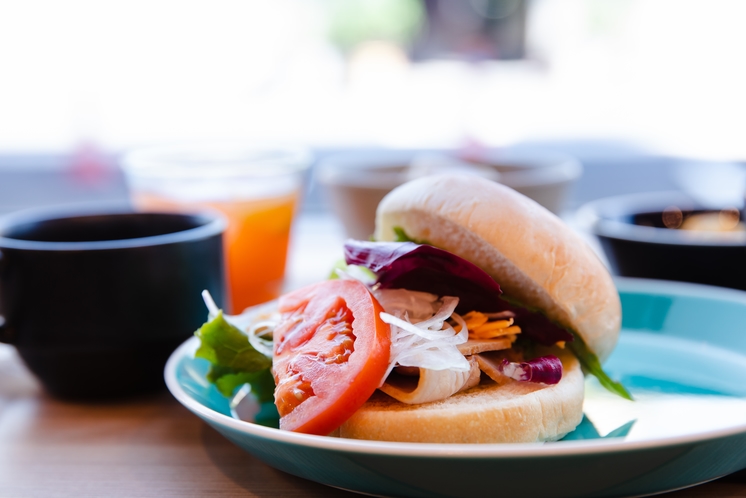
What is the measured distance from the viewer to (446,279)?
3.99ft

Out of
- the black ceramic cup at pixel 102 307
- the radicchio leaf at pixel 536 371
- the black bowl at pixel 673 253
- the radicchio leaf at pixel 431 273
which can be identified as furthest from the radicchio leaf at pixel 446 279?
the black bowl at pixel 673 253

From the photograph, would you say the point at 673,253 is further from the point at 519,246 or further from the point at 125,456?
the point at 125,456

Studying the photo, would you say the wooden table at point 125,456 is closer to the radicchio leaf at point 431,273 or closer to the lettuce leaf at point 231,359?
the lettuce leaf at point 231,359

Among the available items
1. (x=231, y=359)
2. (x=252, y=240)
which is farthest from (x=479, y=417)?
(x=252, y=240)

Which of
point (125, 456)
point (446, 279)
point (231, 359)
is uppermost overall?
point (446, 279)

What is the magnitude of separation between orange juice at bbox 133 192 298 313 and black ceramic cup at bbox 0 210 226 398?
452 millimetres

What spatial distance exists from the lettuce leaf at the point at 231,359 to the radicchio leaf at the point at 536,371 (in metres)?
0.41

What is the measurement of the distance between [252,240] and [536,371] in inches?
38.4

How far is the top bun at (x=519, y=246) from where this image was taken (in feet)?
3.87

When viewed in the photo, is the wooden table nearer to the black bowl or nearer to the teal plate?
the teal plate

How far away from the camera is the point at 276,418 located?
1.20 meters

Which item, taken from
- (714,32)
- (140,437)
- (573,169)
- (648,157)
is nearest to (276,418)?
(140,437)

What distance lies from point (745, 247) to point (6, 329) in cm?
155

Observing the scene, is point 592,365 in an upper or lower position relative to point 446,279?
lower
